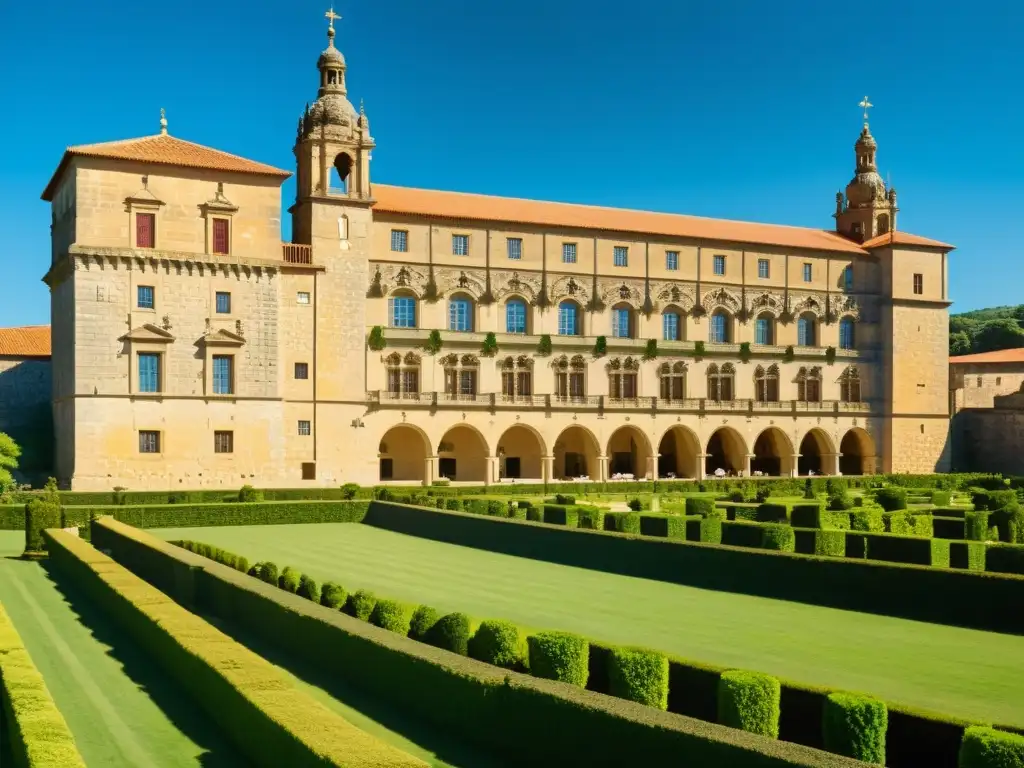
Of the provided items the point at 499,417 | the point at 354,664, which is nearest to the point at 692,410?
the point at 499,417

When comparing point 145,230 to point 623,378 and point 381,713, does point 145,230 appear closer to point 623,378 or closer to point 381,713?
point 623,378

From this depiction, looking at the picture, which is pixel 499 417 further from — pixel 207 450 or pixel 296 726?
pixel 296 726

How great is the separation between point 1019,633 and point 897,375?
5118 cm

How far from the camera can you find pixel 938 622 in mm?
17938

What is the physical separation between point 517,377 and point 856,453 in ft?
75.8

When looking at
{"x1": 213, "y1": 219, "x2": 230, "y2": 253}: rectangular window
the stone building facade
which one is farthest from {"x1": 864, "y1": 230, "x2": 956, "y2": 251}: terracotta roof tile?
{"x1": 213, "y1": 219, "x2": 230, "y2": 253}: rectangular window

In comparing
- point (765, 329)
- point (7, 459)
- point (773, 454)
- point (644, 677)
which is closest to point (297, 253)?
point (7, 459)

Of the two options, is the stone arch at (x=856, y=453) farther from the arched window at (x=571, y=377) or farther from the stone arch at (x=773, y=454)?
the arched window at (x=571, y=377)

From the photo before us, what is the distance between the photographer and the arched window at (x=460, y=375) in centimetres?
5594

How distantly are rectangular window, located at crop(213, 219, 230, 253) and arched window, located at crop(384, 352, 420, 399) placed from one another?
10.2 meters

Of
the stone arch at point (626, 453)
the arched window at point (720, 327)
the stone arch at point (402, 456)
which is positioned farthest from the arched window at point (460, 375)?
the arched window at point (720, 327)

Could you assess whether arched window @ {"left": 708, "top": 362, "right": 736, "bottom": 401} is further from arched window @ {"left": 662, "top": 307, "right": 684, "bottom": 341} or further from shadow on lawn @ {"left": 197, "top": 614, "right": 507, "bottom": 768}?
shadow on lawn @ {"left": 197, "top": 614, "right": 507, "bottom": 768}

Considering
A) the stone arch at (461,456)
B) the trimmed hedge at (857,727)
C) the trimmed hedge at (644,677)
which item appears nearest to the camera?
the trimmed hedge at (857,727)

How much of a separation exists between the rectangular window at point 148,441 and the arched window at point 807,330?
3798 centimetres
